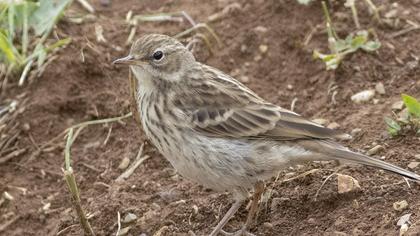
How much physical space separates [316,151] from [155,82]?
130 centimetres

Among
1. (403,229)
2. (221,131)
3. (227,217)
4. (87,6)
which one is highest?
(87,6)

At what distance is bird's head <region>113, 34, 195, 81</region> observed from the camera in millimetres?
6047

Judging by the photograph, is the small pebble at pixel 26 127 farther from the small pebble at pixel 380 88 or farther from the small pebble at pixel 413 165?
the small pebble at pixel 413 165

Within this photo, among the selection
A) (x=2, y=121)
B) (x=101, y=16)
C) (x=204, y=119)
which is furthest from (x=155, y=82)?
(x=101, y=16)

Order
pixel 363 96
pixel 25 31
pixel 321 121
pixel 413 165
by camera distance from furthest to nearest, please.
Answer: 1. pixel 25 31
2. pixel 363 96
3. pixel 321 121
4. pixel 413 165

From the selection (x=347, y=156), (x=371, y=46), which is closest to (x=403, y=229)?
(x=347, y=156)

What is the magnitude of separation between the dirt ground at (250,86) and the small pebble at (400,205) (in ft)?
0.13

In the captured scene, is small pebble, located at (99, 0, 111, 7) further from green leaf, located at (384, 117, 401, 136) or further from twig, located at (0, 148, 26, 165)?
green leaf, located at (384, 117, 401, 136)

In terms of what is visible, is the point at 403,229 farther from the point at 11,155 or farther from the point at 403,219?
the point at 11,155

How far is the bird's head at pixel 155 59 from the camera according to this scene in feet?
19.8

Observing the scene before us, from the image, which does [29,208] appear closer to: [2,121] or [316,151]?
[2,121]

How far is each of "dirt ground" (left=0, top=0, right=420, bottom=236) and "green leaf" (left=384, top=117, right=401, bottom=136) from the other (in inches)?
2.9

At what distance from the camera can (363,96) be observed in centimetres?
696

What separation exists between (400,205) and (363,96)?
167cm
